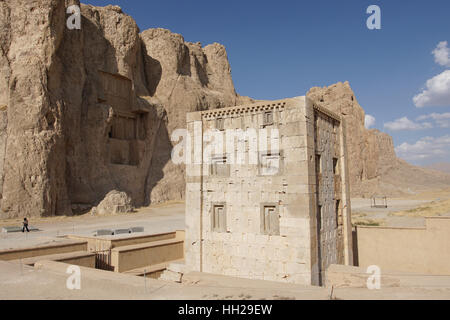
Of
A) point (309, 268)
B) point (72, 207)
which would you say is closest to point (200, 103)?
point (72, 207)

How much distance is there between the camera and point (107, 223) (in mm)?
29969

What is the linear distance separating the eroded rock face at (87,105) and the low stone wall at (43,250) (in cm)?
1776

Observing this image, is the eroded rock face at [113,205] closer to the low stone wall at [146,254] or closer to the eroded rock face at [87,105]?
the eroded rock face at [87,105]

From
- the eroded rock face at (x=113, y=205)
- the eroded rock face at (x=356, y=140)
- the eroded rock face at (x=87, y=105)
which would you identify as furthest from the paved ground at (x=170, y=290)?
the eroded rock face at (x=356, y=140)

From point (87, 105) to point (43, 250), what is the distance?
29335 millimetres

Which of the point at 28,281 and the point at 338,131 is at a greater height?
the point at 338,131

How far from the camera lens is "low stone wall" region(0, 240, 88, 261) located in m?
15.0

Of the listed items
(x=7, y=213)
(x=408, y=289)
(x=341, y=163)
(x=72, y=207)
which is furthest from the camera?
(x=72, y=207)

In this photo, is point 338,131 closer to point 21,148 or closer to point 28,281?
point 28,281

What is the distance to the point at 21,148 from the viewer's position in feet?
109

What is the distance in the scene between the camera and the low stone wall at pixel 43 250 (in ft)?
49.3

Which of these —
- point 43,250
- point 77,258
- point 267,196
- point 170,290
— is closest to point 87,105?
point 43,250

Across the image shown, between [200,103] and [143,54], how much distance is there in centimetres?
1236

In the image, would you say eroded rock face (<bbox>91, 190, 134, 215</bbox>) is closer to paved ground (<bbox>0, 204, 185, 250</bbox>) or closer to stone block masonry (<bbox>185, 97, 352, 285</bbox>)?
paved ground (<bbox>0, 204, 185, 250</bbox>)
